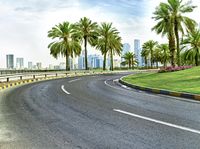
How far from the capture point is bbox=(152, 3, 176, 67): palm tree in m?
41.9

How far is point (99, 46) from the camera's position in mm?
73688

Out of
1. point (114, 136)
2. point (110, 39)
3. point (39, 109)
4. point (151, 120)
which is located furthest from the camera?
point (110, 39)

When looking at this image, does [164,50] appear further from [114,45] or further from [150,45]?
[114,45]

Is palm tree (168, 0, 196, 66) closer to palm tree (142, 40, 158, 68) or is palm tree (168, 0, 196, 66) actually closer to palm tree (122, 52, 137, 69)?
palm tree (142, 40, 158, 68)

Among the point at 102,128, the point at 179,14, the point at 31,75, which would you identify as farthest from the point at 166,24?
the point at 102,128

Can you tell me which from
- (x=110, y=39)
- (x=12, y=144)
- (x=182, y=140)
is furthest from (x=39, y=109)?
(x=110, y=39)

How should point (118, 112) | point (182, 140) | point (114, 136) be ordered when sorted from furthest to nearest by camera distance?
point (118, 112) → point (114, 136) → point (182, 140)

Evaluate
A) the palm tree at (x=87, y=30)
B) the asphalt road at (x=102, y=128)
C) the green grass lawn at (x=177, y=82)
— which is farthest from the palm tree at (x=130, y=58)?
the asphalt road at (x=102, y=128)

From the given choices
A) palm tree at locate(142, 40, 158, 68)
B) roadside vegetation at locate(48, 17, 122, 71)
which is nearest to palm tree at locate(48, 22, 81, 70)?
roadside vegetation at locate(48, 17, 122, 71)

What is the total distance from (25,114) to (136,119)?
11.9 ft

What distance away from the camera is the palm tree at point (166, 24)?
138 ft

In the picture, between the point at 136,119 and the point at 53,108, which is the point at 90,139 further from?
the point at 53,108

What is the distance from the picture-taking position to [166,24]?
42.8 meters

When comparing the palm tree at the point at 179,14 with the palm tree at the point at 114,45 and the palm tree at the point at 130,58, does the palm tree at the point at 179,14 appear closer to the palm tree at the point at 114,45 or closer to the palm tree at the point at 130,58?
the palm tree at the point at 114,45
